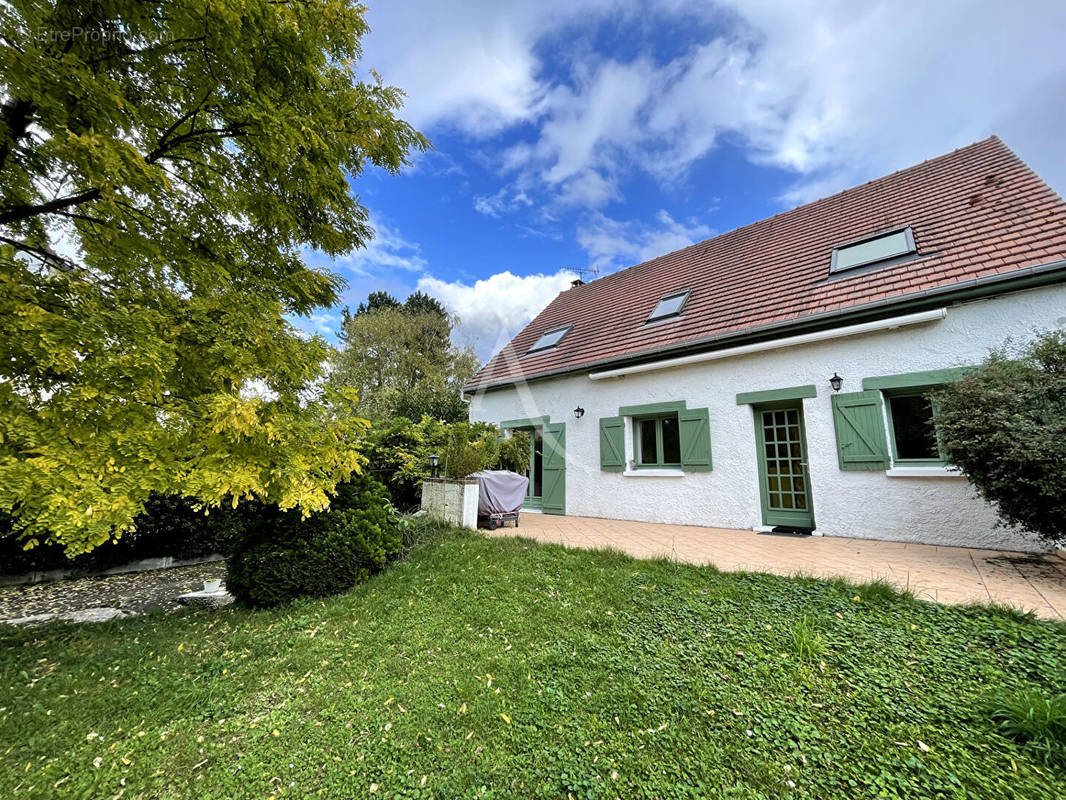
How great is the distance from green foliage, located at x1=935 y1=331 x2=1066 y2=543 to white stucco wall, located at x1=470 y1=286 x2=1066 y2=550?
96 centimetres

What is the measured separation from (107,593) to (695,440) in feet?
29.1

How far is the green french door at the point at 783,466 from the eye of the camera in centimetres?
625

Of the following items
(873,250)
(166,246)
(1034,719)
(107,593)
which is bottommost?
(107,593)

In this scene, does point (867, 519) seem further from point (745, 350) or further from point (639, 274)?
→ point (639, 274)

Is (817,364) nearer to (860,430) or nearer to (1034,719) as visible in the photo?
(860,430)

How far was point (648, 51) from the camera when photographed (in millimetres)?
7875

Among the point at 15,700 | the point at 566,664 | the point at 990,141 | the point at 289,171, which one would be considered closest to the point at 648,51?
the point at 990,141

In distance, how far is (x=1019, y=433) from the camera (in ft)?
12.1

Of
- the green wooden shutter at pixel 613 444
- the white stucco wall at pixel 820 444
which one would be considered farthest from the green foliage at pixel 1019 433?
the green wooden shutter at pixel 613 444

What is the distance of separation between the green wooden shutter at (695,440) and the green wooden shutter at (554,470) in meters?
2.68

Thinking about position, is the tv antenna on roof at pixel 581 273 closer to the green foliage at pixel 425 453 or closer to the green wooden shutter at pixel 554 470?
the green wooden shutter at pixel 554 470

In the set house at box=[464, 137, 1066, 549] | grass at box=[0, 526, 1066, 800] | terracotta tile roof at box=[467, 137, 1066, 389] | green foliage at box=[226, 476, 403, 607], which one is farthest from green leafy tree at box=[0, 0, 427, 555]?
terracotta tile roof at box=[467, 137, 1066, 389]

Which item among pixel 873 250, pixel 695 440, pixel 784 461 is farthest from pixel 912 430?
pixel 873 250

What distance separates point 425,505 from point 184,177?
5738mm
